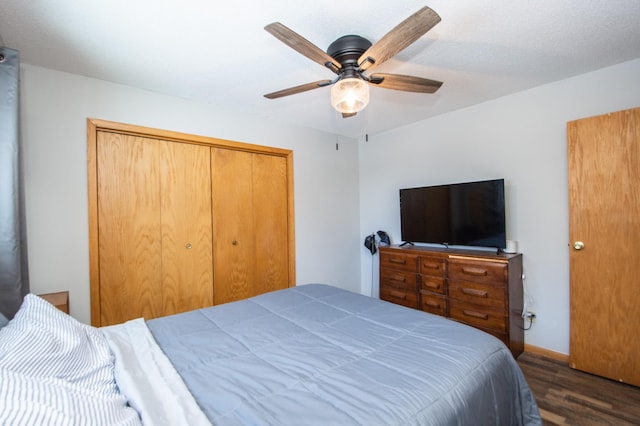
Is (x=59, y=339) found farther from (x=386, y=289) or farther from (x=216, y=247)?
(x=386, y=289)

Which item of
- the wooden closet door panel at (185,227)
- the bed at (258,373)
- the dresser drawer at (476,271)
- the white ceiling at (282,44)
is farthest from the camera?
the wooden closet door panel at (185,227)

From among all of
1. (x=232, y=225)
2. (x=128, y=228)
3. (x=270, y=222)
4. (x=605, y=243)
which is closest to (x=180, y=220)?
(x=128, y=228)

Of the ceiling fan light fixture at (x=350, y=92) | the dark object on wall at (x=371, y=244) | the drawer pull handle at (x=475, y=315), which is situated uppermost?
the ceiling fan light fixture at (x=350, y=92)

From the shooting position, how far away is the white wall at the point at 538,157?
90.0 inches

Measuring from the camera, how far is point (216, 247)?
280cm

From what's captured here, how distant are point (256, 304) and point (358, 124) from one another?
2.48 meters

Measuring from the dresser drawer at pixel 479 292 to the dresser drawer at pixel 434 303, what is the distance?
118mm

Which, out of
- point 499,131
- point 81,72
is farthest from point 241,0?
point 499,131

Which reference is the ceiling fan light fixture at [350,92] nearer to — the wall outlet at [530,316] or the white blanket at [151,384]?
the white blanket at [151,384]

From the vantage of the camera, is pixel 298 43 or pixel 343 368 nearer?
pixel 343 368

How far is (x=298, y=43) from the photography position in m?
1.33

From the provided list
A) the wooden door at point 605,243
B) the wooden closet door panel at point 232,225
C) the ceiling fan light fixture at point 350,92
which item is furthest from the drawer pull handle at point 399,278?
the ceiling fan light fixture at point 350,92

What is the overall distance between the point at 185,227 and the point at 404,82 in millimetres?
2226

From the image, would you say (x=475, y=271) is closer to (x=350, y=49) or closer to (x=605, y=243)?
(x=605, y=243)
